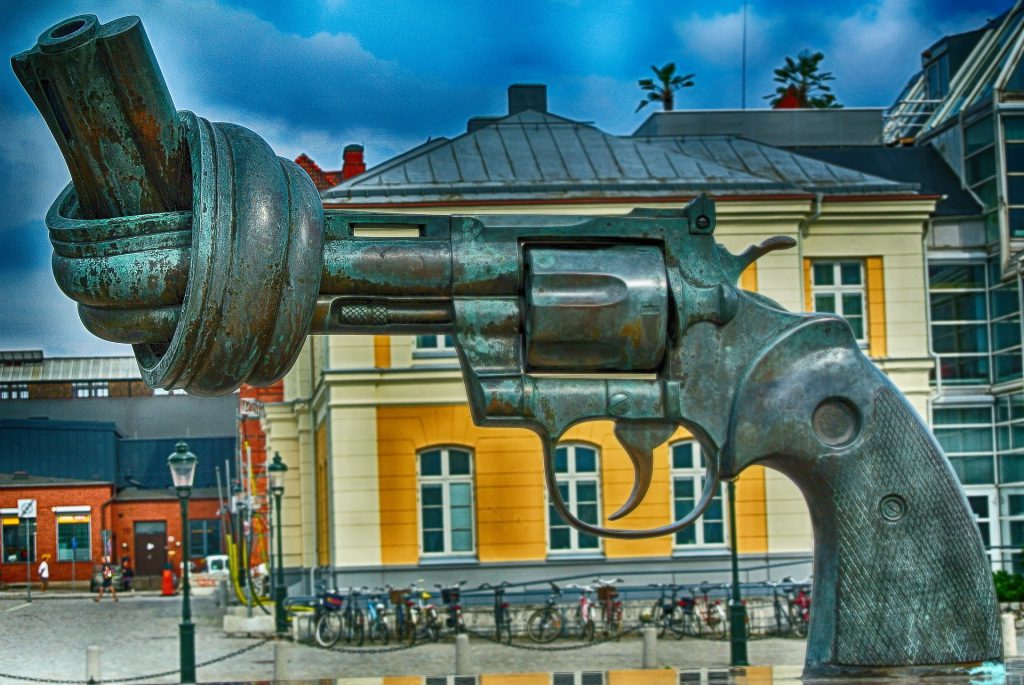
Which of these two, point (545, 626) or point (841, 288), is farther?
point (841, 288)

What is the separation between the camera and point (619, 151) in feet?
70.2

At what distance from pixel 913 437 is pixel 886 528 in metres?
0.22

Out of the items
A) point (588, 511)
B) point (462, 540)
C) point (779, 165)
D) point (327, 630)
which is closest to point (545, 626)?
point (588, 511)

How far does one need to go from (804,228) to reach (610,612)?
5948 millimetres

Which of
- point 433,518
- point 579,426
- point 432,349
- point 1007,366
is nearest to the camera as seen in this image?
point 579,426

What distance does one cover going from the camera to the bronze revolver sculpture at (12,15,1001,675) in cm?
328

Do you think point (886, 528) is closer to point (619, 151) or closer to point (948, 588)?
point (948, 588)

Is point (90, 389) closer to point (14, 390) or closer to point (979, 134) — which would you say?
point (14, 390)

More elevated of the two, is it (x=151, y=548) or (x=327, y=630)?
(x=151, y=548)

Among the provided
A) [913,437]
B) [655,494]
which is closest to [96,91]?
[913,437]

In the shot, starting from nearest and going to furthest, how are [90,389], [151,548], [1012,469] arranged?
1. [90,389]
2. [151,548]
3. [1012,469]

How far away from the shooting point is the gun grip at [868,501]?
3.64m

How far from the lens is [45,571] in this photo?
4.37 m

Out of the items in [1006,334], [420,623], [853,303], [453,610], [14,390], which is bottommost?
[420,623]
